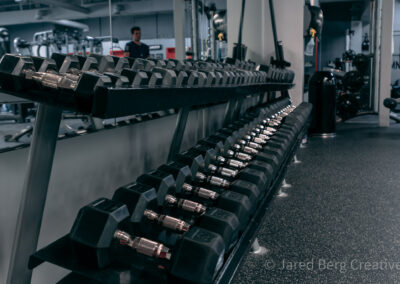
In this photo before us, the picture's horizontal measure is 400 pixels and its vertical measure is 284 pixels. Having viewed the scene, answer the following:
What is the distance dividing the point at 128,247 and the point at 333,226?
1.45m

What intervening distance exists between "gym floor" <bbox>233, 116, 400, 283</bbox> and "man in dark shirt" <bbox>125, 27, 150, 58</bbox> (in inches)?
58.2

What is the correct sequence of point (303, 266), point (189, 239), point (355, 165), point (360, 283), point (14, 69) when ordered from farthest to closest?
1. point (355, 165)
2. point (303, 266)
3. point (360, 283)
4. point (189, 239)
5. point (14, 69)

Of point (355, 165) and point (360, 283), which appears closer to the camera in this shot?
point (360, 283)

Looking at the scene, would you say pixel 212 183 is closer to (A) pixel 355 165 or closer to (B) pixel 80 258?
(B) pixel 80 258

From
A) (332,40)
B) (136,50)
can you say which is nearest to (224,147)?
(136,50)

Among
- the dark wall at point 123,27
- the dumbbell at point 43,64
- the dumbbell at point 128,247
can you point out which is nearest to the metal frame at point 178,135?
the dumbbell at point 128,247

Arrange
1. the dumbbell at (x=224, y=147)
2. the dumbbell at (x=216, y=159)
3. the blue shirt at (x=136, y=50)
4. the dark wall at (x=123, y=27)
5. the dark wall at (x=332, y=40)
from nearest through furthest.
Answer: the dumbbell at (x=216, y=159) < the dumbbell at (x=224, y=147) < the blue shirt at (x=136, y=50) < the dark wall at (x=123, y=27) < the dark wall at (x=332, y=40)

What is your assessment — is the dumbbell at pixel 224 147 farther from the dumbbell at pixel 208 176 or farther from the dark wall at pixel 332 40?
the dark wall at pixel 332 40

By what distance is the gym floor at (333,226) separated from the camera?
140cm

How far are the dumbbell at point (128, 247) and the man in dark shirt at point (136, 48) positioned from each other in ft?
6.78

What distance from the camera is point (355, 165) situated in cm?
307

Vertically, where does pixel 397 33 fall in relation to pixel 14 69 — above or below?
above

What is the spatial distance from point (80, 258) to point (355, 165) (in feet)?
9.50

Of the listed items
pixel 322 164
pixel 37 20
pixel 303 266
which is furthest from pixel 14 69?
pixel 37 20
